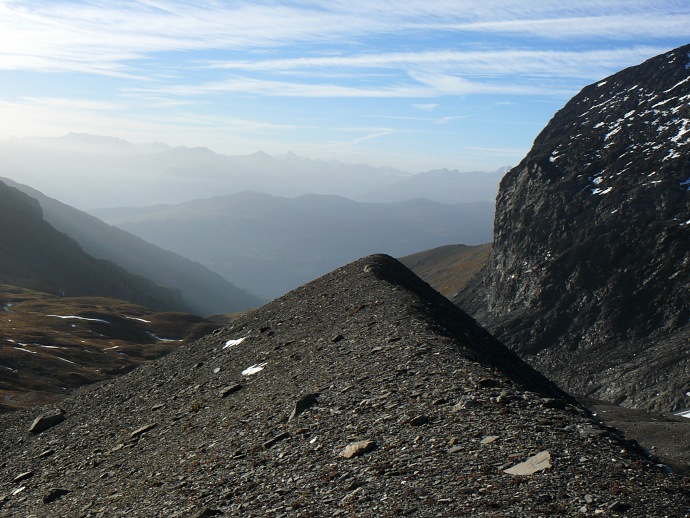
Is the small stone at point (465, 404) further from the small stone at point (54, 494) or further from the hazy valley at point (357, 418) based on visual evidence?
the small stone at point (54, 494)

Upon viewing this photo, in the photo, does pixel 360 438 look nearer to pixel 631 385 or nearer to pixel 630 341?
pixel 631 385

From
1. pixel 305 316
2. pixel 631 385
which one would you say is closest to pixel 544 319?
pixel 631 385

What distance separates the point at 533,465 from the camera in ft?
51.1

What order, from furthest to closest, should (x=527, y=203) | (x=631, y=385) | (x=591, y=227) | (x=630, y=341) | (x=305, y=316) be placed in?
1. (x=527, y=203)
2. (x=591, y=227)
3. (x=630, y=341)
4. (x=631, y=385)
5. (x=305, y=316)

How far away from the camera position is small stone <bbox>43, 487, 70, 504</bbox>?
24438 mm

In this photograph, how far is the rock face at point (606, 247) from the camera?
8744 cm

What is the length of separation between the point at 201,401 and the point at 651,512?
2265 cm

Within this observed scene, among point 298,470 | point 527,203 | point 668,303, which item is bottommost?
point 668,303

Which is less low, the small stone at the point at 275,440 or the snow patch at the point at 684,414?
the small stone at the point at 275,440

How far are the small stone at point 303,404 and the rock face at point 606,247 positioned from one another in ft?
205

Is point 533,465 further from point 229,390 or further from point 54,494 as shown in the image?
point 54,494

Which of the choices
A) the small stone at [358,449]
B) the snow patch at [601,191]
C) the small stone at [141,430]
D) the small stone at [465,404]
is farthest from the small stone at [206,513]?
the snow patch at [601,191]

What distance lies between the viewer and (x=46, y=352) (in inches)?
3583

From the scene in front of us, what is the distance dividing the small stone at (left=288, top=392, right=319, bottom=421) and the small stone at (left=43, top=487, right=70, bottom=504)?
9.61m
